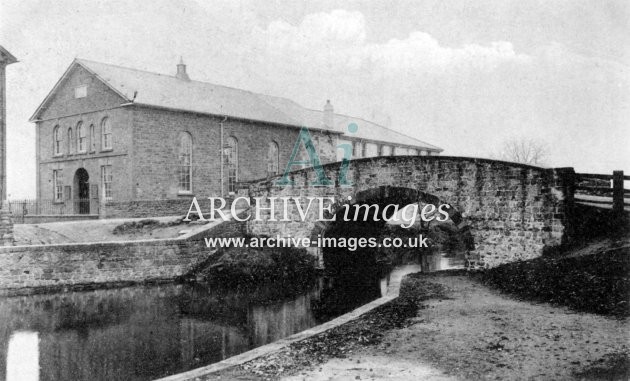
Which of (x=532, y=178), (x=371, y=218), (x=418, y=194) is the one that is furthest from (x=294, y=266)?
(x=532, y=178)

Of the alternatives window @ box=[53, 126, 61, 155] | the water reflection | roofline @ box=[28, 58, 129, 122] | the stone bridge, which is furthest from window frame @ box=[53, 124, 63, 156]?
the water reflection

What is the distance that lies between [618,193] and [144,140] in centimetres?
1692

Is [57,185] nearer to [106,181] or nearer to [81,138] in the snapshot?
[81,138]

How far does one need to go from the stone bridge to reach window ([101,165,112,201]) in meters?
10.7

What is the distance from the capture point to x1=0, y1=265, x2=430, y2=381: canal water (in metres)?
8.59

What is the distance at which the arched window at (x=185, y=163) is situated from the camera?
23625 mm

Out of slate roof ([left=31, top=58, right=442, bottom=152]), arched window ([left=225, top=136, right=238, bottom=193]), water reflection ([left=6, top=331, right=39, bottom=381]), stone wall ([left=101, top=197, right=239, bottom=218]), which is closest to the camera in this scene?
water reflection ([left=6, top=331, right=39, bottom=381])

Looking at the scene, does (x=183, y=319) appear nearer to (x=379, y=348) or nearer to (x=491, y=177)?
(x=379, y=348)

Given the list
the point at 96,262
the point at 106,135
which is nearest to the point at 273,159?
the point at 106,135

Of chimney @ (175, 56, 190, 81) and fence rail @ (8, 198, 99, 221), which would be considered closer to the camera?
fence rail @ (8, 198, 99, 221)

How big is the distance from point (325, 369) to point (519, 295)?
5373 millimetres

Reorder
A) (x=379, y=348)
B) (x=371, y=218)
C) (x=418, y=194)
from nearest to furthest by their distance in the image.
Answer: (x=379, y=348) < (x=418, y=194) < (x=371, y=218)

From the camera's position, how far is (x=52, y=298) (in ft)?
44.2

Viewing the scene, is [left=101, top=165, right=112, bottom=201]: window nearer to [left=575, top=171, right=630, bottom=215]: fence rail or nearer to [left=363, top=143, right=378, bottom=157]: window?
[left=575, top=171, right=630, bottom=215]: fence rail
